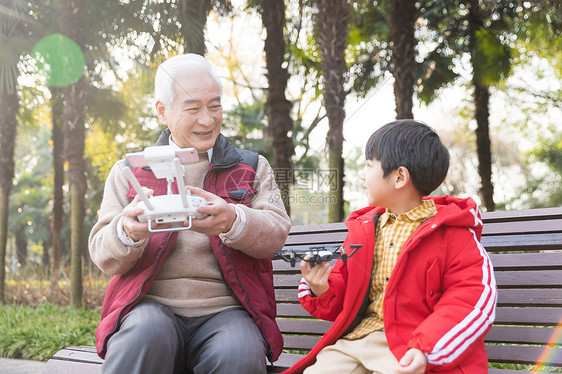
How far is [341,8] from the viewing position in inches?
263

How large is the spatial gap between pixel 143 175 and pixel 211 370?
2.40ft

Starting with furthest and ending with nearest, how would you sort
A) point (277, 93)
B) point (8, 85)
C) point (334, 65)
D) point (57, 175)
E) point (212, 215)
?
point (57, 175), point (8, 85), point (277, 93), point (334, 65), point (212, 215)

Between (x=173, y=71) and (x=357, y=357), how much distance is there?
1.17 metres

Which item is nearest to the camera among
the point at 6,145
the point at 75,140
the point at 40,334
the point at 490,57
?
the point at 40,334

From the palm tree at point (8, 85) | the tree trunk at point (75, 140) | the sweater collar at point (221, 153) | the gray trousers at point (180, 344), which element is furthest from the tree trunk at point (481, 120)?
the gray trousers at point (180, 344)

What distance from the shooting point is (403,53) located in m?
8.44

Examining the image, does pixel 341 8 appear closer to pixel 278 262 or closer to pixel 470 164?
pixel 278 262

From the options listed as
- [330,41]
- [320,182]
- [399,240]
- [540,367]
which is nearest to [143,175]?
[399,240]

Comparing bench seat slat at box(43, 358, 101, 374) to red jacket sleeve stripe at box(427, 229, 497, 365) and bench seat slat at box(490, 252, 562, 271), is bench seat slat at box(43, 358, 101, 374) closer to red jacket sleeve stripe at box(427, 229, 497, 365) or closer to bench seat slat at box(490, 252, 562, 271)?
red jacket sleeve stripe at box(427, 229, 497, 365)

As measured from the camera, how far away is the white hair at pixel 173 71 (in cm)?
200

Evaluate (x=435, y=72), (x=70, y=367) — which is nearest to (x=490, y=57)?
(x=435, y=72)

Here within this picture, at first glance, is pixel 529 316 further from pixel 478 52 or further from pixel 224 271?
pixel 478 52

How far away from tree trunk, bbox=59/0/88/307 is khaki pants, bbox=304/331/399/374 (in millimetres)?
6697

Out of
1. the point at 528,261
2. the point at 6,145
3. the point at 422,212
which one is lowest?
the point at 528,261
